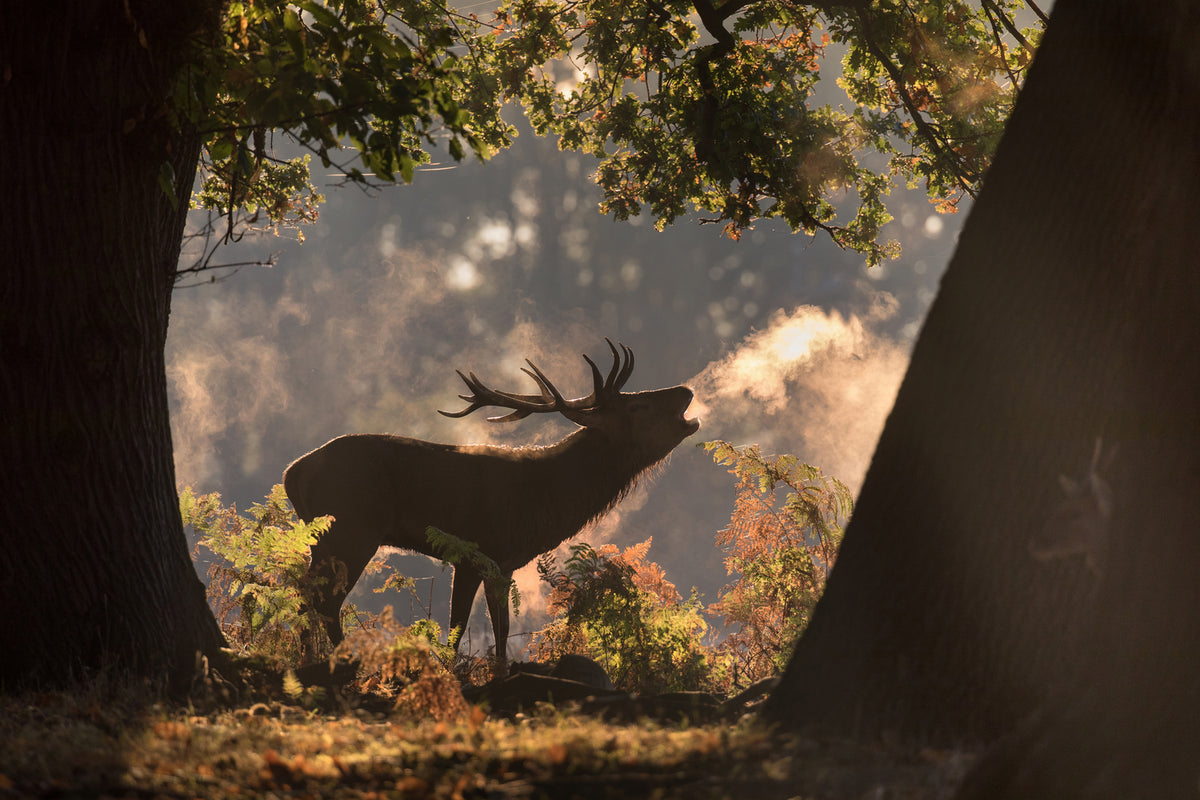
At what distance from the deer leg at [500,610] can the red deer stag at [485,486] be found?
1cm

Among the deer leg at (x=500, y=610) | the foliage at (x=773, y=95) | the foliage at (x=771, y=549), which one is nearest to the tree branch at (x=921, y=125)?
the foliage at (x=773, y=95)

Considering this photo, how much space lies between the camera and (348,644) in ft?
14.2

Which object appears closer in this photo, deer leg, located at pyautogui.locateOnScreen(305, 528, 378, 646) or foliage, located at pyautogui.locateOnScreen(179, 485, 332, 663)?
foliage, located at pyautogui.locateOnScreen(179, 485, 332, 663)

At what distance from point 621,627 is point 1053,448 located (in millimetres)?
5769

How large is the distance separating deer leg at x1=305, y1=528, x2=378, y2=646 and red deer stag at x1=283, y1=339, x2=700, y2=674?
0.04 ft

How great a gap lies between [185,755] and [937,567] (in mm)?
2946

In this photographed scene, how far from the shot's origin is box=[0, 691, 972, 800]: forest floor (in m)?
2.40

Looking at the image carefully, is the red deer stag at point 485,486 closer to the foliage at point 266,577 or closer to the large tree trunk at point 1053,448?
the foliage at point 266,577

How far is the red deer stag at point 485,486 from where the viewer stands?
791cm

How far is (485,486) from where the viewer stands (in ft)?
27.7

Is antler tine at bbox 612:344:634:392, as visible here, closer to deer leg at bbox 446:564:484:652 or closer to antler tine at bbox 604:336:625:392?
antler tine at bbox 604:336:625:392

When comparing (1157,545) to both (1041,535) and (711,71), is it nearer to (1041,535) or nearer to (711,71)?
(1041,535)

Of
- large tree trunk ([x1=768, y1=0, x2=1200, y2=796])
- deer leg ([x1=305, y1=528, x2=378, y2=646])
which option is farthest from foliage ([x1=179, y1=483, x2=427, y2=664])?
large tree trunk ([x1=768, y1=0, x2=1200, y2=796])

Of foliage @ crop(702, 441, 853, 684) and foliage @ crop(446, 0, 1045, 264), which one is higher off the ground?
foliage @ crop(446, 0, 1045, 264)
